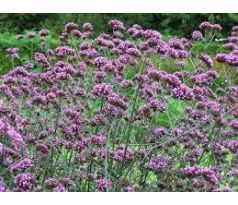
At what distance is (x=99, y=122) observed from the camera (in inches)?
118

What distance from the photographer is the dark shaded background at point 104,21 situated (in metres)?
10.7

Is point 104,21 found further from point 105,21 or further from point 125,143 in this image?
point 125,143

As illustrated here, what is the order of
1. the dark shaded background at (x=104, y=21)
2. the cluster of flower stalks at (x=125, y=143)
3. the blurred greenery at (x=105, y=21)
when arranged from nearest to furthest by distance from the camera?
the cluster of flower stalks at (x=125, y=143) → the blurred greenery at (x=105, y=21) → the dark shaded background at (x=104, y=21)

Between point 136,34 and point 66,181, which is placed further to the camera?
point 136,34

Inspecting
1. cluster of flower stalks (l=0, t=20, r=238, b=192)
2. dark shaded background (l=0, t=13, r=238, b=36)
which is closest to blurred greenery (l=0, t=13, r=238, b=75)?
dark shaded background (l=0, t=13, r=238, b=36)

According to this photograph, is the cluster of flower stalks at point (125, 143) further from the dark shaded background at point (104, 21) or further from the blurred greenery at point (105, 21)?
the dark shaded background at point (104, 21)

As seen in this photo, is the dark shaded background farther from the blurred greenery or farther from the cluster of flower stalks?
the cluster of flower stalks

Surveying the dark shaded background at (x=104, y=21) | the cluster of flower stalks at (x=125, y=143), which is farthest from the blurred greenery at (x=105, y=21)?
the cluster of flower stalks at (x=125, y=143)

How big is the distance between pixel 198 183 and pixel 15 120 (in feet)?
3.50

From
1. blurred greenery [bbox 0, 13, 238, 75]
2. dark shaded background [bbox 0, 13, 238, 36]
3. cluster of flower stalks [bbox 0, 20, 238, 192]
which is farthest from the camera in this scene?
dark shaded background [bbox 0, 13, 238, 36]

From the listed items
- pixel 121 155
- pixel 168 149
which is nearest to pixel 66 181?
pixel 121 155

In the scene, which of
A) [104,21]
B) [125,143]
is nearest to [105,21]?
[104,21]

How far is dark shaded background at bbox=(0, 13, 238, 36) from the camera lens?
10.7m
